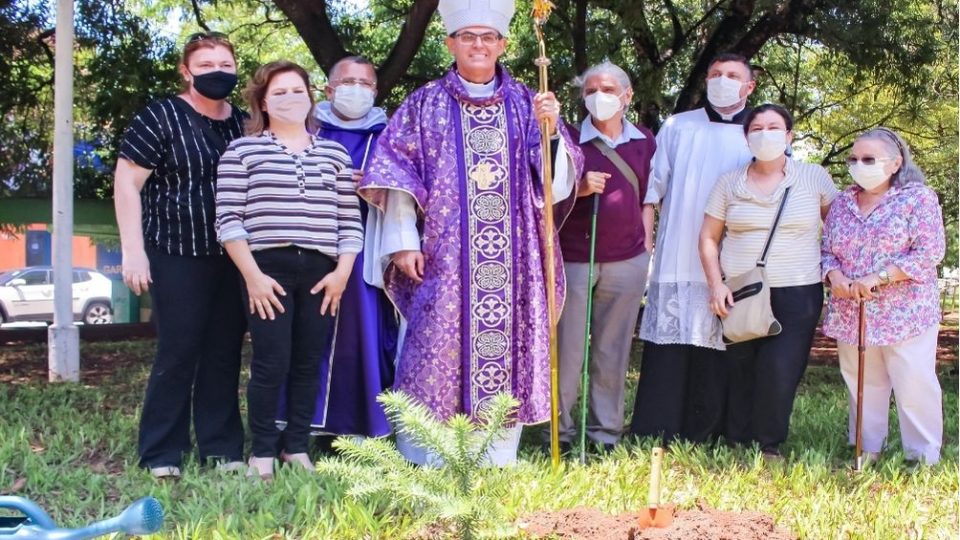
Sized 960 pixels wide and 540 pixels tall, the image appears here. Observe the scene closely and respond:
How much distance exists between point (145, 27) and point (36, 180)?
2.14 meters

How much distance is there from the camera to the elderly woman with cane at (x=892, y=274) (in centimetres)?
409

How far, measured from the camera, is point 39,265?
1275 cm

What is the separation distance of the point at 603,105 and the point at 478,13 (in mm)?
723

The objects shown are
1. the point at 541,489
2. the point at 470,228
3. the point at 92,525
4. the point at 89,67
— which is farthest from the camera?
the point at 89,67

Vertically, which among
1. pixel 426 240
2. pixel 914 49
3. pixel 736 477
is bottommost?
pixel 736 477

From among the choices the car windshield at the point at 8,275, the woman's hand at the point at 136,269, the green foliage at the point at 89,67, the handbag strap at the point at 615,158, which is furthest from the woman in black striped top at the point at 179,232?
the car windshield at the point at 8,275

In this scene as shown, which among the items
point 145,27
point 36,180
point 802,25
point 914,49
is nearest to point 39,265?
point 36,180

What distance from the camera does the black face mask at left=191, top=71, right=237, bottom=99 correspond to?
385 centimetres

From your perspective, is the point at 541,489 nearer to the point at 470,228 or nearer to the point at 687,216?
the point at 470,228

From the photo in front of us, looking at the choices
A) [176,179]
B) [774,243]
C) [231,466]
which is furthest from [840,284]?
[176,179]

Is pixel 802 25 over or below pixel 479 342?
over

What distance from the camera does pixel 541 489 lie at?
3568 mm

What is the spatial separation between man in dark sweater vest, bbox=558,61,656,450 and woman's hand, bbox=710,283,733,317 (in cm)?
35

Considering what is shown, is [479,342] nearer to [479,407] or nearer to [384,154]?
[479,407]
